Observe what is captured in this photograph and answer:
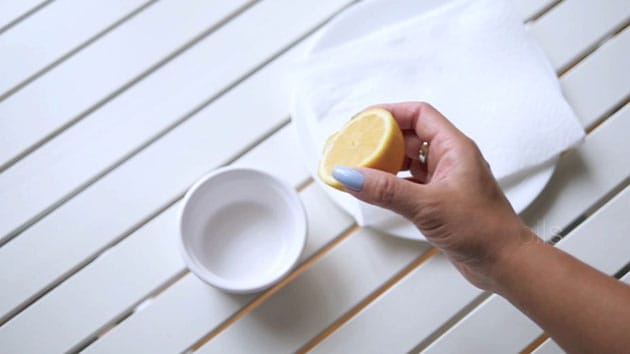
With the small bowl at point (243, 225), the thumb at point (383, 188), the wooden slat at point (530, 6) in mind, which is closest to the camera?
the thumb at point (383, 188)

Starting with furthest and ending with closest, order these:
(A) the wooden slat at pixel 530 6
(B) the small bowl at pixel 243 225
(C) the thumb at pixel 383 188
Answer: (A) the wooden slat at pixel 530 6 < (B) the small bowl at pixel 243 225 < (C) the thumb at pixel 383 188

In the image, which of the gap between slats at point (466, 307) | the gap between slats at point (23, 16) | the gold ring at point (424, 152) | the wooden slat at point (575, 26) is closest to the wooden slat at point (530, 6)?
the wooden slat at point (575, 26)

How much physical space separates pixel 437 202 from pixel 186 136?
0.28 m

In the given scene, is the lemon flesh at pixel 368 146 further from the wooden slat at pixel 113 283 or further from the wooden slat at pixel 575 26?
the wooden slat at pixel 575 26

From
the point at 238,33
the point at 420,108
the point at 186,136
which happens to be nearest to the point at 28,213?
the point at 186,136

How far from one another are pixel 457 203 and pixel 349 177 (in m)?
0.09

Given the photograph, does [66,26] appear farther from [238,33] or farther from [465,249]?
[465,249]

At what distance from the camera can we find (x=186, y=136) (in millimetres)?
636

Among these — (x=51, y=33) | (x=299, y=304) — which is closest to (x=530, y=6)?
(x=299, y=304)

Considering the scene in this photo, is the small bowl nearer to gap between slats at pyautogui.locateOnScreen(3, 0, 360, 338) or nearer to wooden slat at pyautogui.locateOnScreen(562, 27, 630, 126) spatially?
gap between slats at pyautogui.locateOnScreen(3, 0, 360, 338)

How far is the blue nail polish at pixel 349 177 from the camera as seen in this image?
0.48m

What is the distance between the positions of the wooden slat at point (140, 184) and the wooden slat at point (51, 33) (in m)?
0.10

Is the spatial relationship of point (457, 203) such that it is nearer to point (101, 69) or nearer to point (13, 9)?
point (101, 69)

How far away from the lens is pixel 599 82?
2.21 ft
